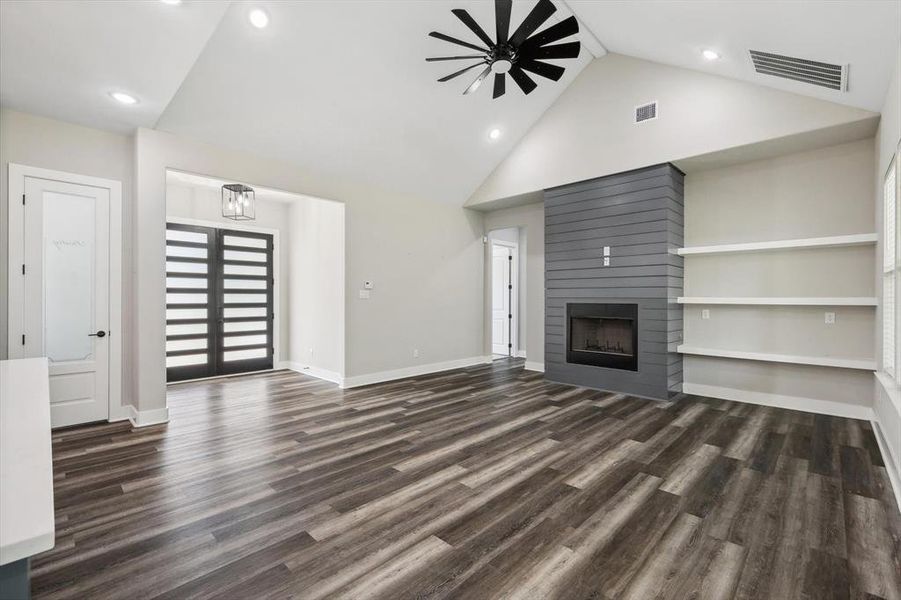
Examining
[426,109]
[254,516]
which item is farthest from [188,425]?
[426,109]

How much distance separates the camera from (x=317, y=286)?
680 centimetres

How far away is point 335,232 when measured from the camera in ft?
20.2

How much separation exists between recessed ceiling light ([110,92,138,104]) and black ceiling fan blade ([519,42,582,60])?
11.6ft

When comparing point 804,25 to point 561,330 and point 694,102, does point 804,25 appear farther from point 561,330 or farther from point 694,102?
point 561,330

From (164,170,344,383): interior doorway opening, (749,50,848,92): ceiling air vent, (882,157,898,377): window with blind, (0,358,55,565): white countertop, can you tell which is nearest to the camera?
(0,358,55,565): white countertop

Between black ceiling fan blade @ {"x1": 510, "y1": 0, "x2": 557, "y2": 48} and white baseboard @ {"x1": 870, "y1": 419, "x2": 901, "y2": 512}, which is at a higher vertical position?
black ceiling fan blade @ {"x1": 510, "y1": 0, "x2": 557, "y2": 48}

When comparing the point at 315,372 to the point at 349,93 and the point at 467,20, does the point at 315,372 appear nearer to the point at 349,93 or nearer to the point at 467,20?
the point at 349,93

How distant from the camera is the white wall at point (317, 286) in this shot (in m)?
6.06

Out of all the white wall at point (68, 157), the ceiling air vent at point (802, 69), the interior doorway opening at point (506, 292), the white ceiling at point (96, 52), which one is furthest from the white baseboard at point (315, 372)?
the ceiling air vent at point (802, 69)

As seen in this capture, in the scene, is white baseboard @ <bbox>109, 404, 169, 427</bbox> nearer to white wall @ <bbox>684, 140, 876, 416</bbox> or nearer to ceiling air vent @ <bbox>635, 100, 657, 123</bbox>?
white wall @ <bbox>684, 140, 876, 416</bbox>

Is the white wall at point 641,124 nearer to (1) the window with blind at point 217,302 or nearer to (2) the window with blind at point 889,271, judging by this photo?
(2) the window with blind at point 889,271

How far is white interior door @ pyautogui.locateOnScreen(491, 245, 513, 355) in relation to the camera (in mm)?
9086

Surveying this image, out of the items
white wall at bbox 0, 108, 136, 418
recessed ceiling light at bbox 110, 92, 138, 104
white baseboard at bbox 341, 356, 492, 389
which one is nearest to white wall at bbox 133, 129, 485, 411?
white baseboard at bbox 341, 356, 492, 389

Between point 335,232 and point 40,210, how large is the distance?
3163 millimetres
